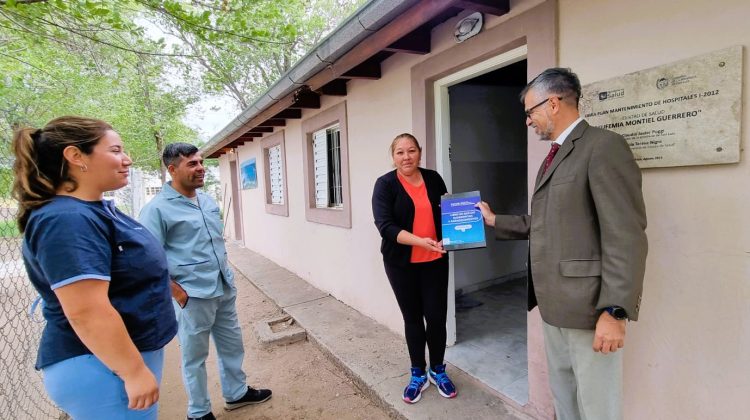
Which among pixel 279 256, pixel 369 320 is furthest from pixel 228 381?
pixel 279 256

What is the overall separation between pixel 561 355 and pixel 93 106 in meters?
15.2

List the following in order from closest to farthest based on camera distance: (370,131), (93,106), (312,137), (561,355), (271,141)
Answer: (561,355) < (370,131) < (312,137) < (271,141) < (93,106)

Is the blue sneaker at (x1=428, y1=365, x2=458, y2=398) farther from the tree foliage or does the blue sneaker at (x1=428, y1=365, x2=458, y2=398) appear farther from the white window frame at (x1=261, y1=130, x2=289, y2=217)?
the white window frame at (x1=261, y1=130, x2=289, y2=217)

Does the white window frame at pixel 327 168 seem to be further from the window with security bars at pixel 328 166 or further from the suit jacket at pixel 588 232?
the suit jacket at pixel 588 232

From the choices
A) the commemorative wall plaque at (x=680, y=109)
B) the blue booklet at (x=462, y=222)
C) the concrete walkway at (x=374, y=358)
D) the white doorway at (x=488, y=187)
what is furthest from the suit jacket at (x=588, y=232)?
the white doorway at (x=488, y=187)

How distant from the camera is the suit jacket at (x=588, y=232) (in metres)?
1.35

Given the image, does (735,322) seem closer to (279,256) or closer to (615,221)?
(615,221)

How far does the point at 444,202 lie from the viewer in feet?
7.63

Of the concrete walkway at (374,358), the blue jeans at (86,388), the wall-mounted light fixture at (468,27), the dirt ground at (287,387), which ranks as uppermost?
the wall-mounted light fixture at (468,27)

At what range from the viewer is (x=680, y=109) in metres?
1.56

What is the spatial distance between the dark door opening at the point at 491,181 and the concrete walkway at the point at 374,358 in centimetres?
77

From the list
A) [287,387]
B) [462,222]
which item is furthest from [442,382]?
[287,387]

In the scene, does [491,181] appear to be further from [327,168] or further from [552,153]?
[552,153]

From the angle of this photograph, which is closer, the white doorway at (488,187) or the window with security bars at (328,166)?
the white doorway at (488,187)
